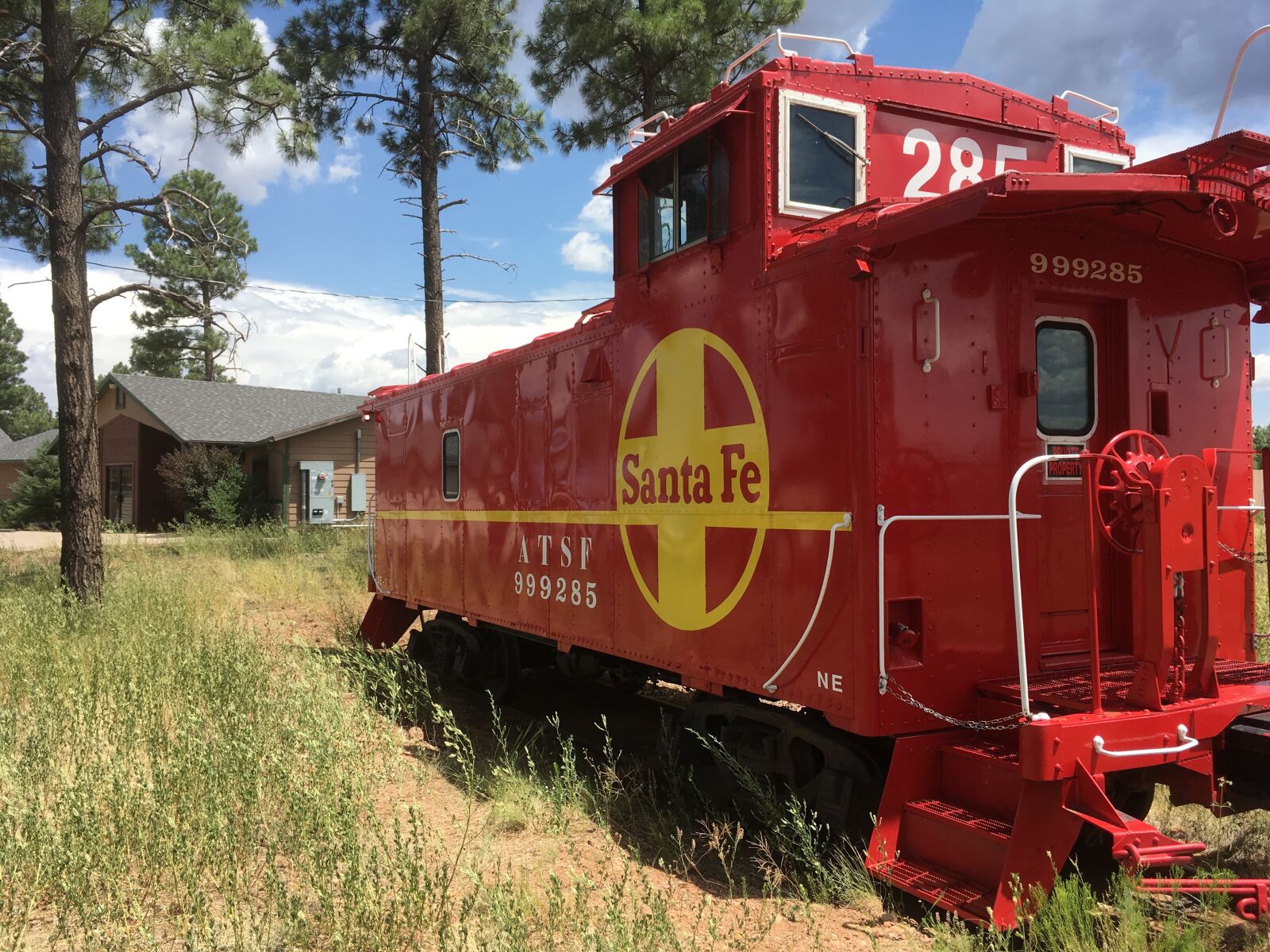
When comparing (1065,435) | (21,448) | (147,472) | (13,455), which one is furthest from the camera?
(21,448)

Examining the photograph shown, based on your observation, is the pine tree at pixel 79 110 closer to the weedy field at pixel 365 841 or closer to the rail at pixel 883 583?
the weedy field at pixel 365 841

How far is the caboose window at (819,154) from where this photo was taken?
198 inches

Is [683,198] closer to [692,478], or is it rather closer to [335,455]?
[692,478]

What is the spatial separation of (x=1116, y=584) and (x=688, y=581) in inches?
91.4

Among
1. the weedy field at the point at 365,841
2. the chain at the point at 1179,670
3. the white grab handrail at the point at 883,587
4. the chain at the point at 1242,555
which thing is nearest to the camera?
the weedy field at the point at 365,841

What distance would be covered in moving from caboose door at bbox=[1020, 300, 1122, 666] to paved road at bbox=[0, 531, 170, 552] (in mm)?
18722

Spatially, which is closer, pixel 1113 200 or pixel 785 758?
pixel 1113 200

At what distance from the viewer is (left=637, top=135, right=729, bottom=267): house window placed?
209 inches

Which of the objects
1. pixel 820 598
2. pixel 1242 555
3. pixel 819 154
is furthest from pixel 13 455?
pixel 1242 555

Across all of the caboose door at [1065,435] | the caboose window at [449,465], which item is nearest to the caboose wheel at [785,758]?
the caboose door at [1065,435]

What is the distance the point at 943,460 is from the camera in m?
4.43

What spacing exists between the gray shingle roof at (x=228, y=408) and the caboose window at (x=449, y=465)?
19.4 metres

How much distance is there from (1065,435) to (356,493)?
1014 inches

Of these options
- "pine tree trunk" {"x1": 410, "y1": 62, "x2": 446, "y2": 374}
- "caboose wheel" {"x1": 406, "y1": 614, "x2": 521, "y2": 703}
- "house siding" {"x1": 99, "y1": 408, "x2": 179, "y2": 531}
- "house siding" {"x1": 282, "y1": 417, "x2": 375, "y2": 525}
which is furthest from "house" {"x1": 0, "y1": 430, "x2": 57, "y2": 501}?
"caboose wheel" {"x1": 406, "y1": 614, "x2": 521, "y2": 703}
